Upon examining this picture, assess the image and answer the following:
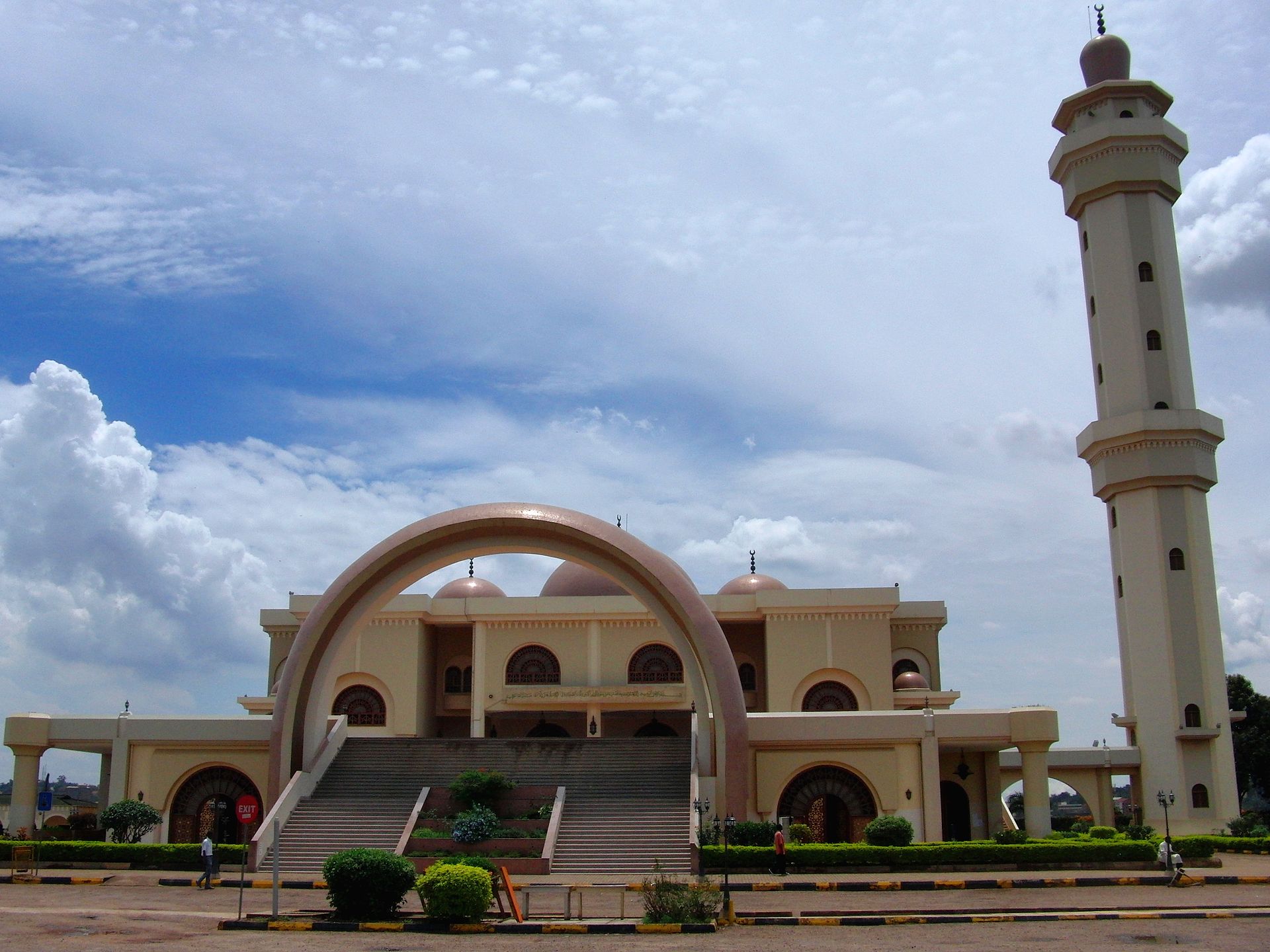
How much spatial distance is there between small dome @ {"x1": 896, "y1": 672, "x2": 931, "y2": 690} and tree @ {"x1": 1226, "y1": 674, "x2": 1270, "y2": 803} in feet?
62.6

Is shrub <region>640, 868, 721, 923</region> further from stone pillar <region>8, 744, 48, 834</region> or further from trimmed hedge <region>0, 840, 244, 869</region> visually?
Answer: stone pillar <region>8, 744, 48, 834</region>

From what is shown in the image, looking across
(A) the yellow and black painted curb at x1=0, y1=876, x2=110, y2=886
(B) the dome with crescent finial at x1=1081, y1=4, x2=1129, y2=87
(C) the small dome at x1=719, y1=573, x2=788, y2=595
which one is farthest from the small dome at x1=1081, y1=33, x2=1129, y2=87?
(A) the yellow and black painted curb at x1=0, y1=876, x2=110, y2=886

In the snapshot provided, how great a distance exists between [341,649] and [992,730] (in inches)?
623

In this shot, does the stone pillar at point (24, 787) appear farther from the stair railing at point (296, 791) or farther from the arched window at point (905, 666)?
the arched window at point (905, 666)

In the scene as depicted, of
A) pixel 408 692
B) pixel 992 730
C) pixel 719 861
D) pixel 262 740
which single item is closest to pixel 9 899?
pixel 262 740

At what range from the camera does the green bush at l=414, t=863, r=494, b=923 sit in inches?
611

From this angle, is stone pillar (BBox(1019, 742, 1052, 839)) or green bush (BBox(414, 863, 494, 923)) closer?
green bush (BBox(414, 863, 494, 923))

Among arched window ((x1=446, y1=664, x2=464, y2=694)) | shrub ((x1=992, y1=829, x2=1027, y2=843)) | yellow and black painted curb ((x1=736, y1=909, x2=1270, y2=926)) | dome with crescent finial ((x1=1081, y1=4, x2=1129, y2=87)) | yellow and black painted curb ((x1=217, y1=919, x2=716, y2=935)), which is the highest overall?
dome with crescent finial ((x1=1081, y1=4, x2=1129, y2=87))

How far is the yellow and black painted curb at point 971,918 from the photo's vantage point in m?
16.5

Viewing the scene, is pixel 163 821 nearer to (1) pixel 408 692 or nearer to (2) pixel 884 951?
(1) pixel 408 692

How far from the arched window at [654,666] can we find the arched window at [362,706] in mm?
7880

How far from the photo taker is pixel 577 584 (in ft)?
128

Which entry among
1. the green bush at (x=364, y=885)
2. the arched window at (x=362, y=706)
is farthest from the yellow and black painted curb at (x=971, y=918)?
the arched window at (x=362, y=706)

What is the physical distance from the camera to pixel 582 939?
582 inches
